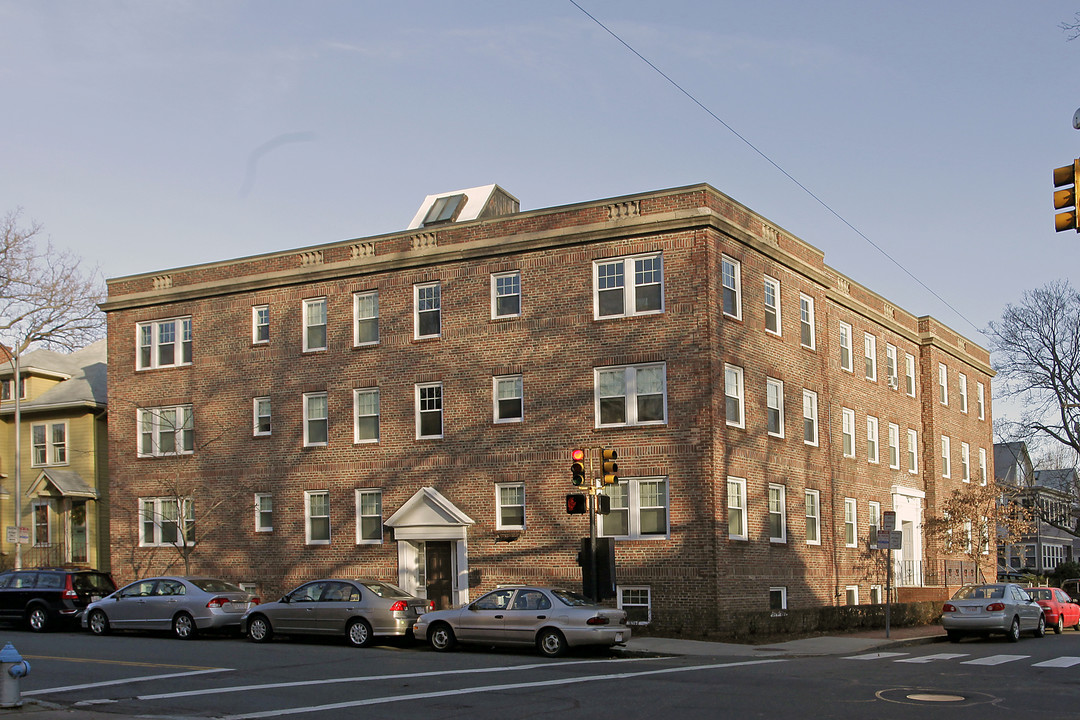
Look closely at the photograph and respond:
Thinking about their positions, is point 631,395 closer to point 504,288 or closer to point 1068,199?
point 504,288

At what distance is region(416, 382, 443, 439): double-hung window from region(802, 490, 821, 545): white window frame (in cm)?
1093

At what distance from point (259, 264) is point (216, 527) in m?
8.21

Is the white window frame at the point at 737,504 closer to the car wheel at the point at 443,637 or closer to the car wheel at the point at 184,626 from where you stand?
the car wheel at the point at 443,637

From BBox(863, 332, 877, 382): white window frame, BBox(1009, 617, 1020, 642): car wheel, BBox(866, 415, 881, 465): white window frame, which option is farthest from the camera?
BBox(863, 332, 877, 382): white window frame

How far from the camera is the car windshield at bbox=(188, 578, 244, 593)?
2662 cm

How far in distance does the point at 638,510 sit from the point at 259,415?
12691mm

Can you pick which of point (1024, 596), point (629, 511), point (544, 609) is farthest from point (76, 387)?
point (1024, 596)

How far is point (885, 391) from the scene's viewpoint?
1612 inches

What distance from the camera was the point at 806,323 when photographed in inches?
1374

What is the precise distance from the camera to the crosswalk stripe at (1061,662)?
20734 mm

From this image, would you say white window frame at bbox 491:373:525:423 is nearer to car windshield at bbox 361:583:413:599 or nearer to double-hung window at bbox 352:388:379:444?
double-hung window at bbox 352:388:379:444

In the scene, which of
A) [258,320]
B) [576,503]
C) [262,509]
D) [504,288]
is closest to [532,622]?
[576,503]

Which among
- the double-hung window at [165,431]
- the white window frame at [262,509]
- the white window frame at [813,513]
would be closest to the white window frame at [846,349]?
the white window frame at [813,513]

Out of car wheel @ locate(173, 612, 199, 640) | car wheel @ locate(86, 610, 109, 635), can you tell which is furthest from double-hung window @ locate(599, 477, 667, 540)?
car wheel @ locate(86, 610, 109, 635)
